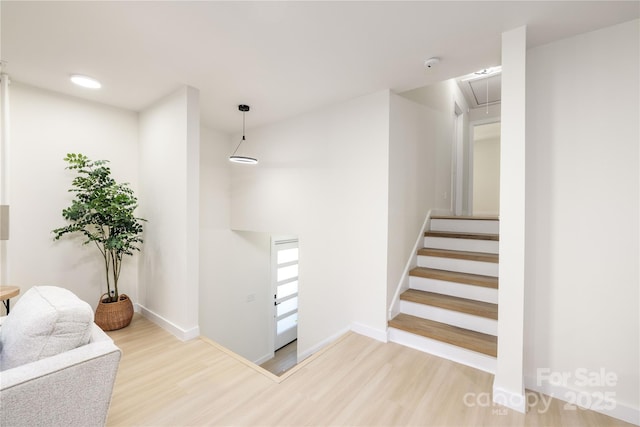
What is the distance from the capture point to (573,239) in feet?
6.08

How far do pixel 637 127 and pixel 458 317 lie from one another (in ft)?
6.06

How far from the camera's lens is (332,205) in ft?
10.4

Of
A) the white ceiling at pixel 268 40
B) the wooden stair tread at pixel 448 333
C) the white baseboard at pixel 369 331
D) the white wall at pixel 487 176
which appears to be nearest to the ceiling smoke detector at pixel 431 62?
the white ceiling at pixel 268 40

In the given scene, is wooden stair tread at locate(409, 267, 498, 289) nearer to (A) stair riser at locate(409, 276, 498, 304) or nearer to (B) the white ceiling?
(A) stair riser at locate(409, 276, 498, 304)

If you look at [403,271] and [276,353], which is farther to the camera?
[276,353]

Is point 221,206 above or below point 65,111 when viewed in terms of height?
below

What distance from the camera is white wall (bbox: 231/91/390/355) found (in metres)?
2.77

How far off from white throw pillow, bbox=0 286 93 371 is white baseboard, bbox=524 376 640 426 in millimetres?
2928

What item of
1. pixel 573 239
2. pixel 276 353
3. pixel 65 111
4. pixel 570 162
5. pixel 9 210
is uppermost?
pixel 65 111

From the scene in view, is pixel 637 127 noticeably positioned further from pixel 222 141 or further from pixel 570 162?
pixel 222 141

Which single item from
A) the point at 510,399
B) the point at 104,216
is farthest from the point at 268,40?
the point at 510,399

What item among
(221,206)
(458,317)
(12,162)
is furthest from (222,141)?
(458,317)

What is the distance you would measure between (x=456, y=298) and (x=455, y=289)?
0.30 ft

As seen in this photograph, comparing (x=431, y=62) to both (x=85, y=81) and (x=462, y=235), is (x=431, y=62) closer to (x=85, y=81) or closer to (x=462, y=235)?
(x=462, y=235)
